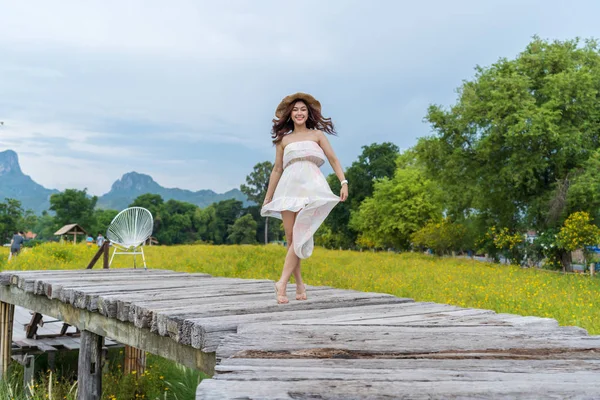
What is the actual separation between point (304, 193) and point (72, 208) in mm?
70491

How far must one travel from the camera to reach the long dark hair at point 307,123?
16.7ft

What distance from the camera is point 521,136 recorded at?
23312 millimetres

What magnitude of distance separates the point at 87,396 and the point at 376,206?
3419 centimetres

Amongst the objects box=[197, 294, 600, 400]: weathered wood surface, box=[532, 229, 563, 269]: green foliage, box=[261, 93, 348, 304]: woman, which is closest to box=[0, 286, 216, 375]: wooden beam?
box=[197, 294, 600, 400]: weathered wood surface

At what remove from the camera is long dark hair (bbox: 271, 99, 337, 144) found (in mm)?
5102

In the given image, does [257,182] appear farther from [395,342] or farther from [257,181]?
[395,342]

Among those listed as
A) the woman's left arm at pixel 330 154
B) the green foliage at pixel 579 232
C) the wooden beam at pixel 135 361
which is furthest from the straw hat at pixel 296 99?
the green foliage at pixel 579 232

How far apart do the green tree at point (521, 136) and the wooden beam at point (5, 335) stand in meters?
19.6

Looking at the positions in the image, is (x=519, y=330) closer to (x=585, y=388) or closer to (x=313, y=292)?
(x=585, y=388)

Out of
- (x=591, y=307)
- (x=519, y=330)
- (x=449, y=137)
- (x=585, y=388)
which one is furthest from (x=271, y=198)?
(x=449, y=137)

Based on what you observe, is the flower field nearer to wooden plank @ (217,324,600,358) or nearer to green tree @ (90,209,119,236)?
wooden plank @ (217,324,600,358)

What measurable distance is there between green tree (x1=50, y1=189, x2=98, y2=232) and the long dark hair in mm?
68710

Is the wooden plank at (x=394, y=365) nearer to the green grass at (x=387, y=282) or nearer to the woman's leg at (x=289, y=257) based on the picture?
the woman's leg at (x=289, y=257)

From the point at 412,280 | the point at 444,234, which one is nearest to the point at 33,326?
the point at 412,280
